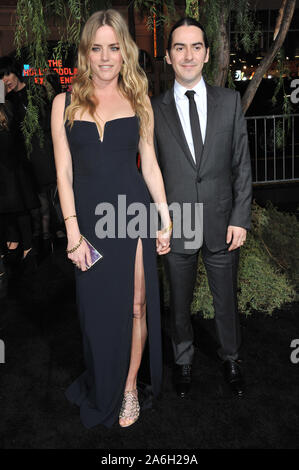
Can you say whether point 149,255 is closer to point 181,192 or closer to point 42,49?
point 181,192

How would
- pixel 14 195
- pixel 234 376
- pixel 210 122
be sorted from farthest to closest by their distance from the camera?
1. pixel 14 195
2. pixel 234 376
3. pixel 210 122

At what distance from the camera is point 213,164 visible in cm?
257

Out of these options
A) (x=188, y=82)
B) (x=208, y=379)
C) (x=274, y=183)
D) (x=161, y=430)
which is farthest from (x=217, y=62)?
(x=274, y=183)

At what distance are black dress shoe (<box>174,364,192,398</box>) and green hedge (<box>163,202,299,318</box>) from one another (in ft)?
3.04

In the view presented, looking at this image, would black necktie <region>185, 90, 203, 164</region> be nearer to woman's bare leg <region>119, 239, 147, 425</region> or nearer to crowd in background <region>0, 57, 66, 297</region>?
woman's bare leg <region>119, 239, 147, 425</region>

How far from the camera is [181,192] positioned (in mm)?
2621

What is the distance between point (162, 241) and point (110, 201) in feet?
1.37

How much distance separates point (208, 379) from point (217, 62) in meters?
2.34

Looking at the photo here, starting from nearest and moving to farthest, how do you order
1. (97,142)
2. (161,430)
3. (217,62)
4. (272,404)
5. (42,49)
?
(97,142) → (161,430) → (272,404) → (42,49) → (217,62)

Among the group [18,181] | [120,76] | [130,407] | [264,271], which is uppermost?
[120,76]

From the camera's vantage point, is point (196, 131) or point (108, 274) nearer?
point (108, 274)

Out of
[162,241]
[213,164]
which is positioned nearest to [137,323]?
[162,241]

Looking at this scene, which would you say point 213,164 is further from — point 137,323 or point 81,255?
point 137,323
